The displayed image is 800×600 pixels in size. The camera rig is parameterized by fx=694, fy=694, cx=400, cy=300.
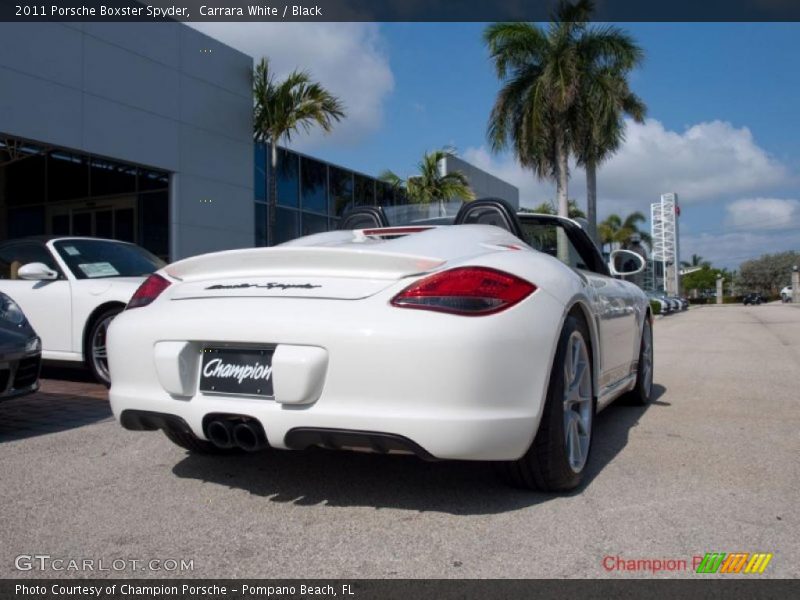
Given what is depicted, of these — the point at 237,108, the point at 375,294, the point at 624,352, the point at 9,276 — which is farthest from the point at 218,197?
the point at 375,294

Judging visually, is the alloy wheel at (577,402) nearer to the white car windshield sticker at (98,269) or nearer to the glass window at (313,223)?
the white car windshield sticker at (98,269)

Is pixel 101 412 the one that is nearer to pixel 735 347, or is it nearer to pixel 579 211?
pixel 735 347

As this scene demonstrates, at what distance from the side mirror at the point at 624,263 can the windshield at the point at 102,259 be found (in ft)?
13.3

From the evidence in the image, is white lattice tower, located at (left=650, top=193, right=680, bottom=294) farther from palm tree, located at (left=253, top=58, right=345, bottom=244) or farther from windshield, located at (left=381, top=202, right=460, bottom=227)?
windshield, located at (left=381, top=202, right=460, bottom=227)

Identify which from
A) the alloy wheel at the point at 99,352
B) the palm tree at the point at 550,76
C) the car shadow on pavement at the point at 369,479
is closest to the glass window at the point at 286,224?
the palm tree at the point at 550,76

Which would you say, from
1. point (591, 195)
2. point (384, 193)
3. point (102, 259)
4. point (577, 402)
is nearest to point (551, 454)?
point (577, 402)

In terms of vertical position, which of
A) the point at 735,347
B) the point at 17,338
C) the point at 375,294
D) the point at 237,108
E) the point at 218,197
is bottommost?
the point at 735,347

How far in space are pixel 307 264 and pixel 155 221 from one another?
40.4 ft

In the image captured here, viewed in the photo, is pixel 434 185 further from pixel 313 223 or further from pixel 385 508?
pixel 385 508

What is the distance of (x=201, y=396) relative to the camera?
264cm

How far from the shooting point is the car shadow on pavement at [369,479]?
110 inches

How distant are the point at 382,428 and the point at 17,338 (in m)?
2.76

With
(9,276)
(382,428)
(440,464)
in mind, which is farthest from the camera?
(9,276)

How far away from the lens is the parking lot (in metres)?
2.23
